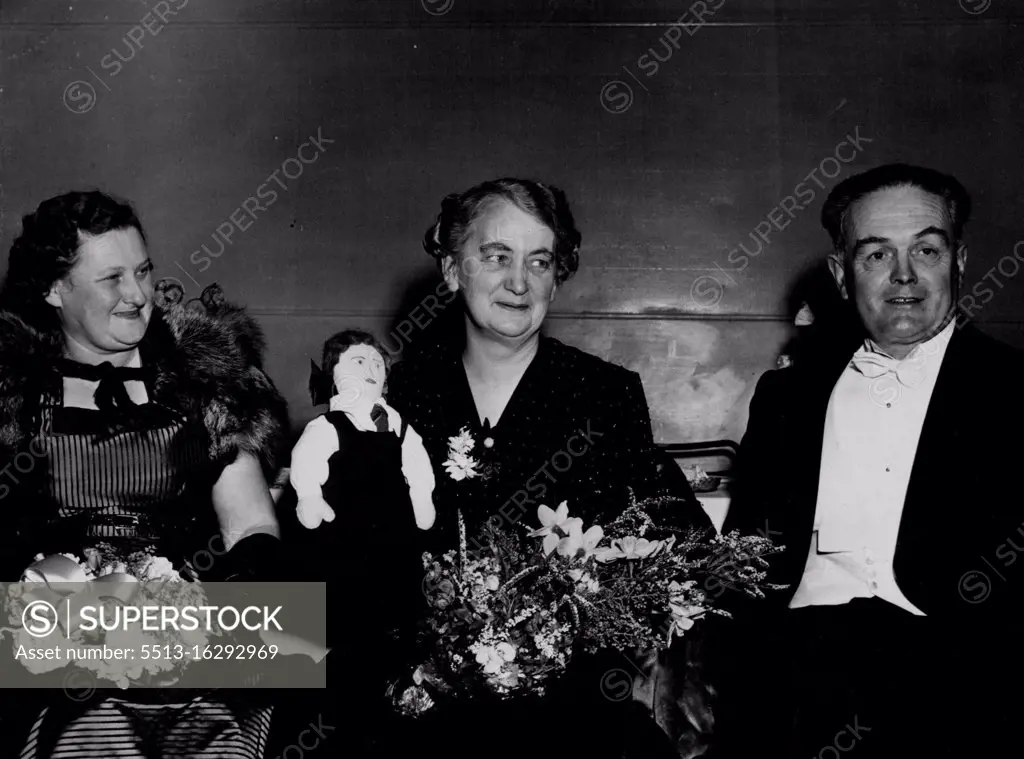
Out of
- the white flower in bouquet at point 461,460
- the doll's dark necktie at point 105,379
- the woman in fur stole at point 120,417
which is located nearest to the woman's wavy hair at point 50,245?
the woman in fur stole at point 120,417

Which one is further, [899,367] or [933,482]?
[899,367]

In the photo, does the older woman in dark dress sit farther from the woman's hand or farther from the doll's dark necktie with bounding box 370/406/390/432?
the woman's hand

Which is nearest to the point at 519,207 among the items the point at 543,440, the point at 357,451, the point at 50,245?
the point at 543,440

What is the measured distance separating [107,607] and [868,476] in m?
1.74

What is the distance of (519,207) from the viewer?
2779mm

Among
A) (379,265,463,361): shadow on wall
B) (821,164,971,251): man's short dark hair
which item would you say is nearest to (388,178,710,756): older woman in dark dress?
(821,164,971,251): man's short dark hair

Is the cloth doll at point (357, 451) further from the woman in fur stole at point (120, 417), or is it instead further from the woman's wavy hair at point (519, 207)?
the woman's wavy hair at point (519, 207)

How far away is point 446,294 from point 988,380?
1.91 meters

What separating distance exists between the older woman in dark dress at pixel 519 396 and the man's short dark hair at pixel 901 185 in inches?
26.1

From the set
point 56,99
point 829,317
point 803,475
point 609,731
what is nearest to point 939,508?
point 803,475

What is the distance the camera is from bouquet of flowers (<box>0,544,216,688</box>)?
2303 millimetres

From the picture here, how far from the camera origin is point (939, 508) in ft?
8.37

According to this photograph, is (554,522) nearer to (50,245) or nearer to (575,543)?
(575,543)

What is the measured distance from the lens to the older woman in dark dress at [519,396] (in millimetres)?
2713
